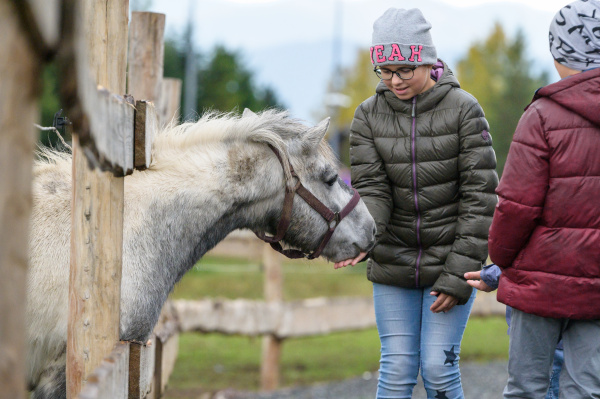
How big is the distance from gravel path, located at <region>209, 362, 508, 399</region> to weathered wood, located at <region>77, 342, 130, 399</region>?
3.96 meters

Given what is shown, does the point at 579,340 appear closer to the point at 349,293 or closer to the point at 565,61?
the point at 565,61

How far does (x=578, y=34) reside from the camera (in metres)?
2.74

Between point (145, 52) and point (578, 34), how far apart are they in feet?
10.6

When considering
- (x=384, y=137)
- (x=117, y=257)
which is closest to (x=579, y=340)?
(x=384, y=137)

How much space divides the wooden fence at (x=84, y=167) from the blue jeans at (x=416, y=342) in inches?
50.9

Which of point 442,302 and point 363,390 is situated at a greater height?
point 442,302

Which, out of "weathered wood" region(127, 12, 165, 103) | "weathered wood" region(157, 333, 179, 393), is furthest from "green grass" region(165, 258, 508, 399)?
"weathered wood" region(127, 12, 165, 103)

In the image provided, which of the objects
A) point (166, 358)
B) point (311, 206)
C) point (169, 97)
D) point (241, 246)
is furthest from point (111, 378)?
point (241, 246)

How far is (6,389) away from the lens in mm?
1108

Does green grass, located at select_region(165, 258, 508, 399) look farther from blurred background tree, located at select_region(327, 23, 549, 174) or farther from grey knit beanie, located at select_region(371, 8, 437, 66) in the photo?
blurred background tree, located at select_region(327, 23, 549, 174)

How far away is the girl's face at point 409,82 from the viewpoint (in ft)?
11.2

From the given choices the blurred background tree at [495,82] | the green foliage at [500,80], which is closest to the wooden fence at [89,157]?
the green foliage at [500,80]

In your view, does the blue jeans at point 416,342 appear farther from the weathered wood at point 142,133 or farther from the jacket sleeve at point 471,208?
the weathered wood at point 142,133

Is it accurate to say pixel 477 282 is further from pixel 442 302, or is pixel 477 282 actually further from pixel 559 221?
pixel 559 221
